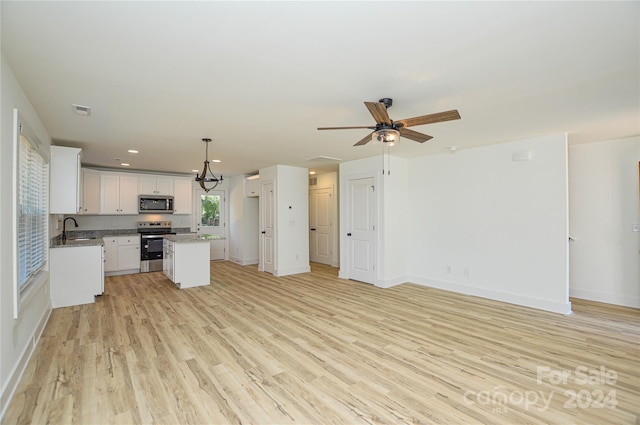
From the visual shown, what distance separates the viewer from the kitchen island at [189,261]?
5.41 metres

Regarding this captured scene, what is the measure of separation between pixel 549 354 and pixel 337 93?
3206mm

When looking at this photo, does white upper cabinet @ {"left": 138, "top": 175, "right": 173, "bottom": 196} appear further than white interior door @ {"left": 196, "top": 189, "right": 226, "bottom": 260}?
No

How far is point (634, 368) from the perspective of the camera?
2.64 m

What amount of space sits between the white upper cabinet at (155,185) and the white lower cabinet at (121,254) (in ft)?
3.61

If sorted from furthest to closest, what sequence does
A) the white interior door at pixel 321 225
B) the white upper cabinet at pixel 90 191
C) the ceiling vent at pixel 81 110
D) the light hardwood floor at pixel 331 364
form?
the white interior door at pixel 321 225, the white upper cabinet at pixel 90 191, the ceiling vent at pixel 81 110, the light hardwood floor at pixel 331 364

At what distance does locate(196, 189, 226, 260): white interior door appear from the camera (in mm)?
8422

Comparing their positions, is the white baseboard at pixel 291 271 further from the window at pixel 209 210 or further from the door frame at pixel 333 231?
the window at pixel 209 210

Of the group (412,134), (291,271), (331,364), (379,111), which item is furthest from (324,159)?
(331,364)

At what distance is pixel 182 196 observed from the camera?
25.3ft

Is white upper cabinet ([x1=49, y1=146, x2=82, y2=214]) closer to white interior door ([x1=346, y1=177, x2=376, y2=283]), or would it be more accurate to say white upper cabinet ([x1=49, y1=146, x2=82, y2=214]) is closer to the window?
the window

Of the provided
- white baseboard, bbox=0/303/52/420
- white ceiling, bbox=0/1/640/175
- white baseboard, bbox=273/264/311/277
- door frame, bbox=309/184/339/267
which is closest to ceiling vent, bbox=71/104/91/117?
white ceiling, bbox=0/1/640/175

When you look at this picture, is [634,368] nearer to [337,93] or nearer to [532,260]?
[532,260]

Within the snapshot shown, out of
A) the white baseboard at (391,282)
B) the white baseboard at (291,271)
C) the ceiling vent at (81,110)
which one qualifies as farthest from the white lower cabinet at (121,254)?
the white baseboard at (391,282)

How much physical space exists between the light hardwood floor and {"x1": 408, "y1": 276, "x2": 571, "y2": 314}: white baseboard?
0.19 meters
